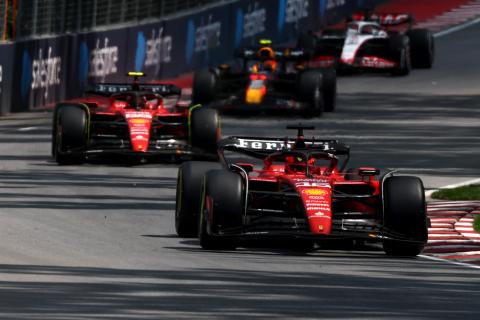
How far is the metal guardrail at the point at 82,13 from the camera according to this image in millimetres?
31859

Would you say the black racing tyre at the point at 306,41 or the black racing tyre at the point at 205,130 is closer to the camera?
the black racing tyre at the point at 205,130

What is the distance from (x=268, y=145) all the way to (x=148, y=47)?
2058cm

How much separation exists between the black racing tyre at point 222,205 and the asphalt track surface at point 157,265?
167mm

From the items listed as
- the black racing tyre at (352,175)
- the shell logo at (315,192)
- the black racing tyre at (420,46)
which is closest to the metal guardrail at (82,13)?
the black racing tyre at (420,46)

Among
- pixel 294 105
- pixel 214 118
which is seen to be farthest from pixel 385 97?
pixel 214 118

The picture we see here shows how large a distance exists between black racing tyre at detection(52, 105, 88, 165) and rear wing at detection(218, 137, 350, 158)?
6.38 m

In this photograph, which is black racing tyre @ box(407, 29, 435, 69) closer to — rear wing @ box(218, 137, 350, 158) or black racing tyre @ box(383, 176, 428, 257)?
rear wing @ box(218, 137, 350, 158)

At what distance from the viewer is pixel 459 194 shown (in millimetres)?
19766

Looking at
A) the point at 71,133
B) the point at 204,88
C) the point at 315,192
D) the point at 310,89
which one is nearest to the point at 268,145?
the point at 315,192

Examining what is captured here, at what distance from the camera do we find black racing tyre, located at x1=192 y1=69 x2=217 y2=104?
102 ft

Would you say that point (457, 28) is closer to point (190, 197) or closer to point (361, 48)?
point (361, 48)

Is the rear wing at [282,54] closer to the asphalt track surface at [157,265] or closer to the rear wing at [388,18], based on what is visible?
the asphalt track surface at [157,265]

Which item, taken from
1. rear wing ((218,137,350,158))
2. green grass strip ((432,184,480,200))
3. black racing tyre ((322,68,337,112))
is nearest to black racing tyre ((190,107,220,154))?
green grass strip ((432,184,480,200))

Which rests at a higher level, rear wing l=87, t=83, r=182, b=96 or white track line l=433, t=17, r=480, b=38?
white track line l=433, t=17, r=480, b=38
